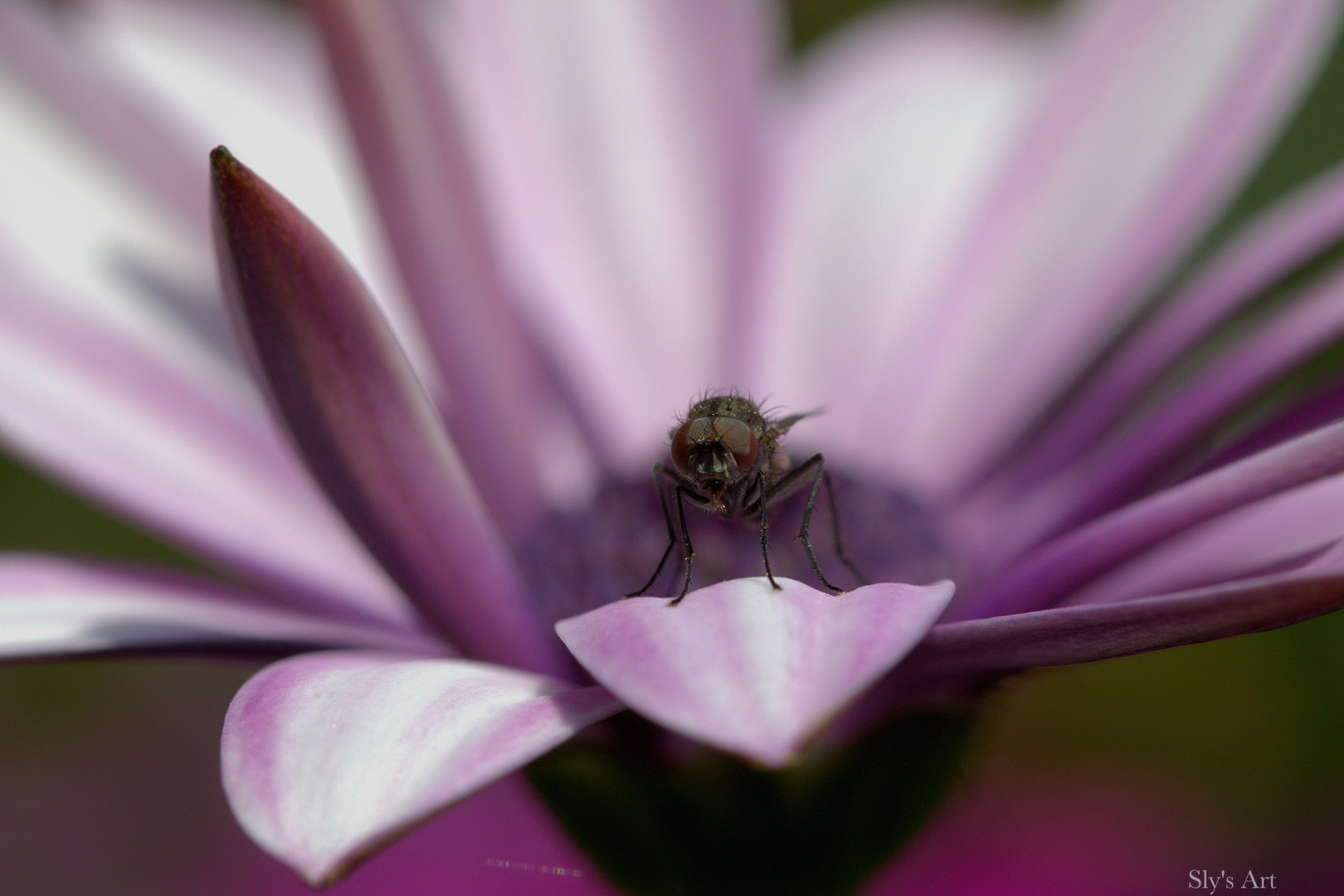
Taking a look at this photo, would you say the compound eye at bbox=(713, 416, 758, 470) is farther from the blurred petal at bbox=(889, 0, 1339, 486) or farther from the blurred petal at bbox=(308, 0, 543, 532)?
the blurred petal at bbox=(889, 0, 1339, 486)

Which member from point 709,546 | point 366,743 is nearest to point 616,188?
point 709,546

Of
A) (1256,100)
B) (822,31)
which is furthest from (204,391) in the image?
(822,31)

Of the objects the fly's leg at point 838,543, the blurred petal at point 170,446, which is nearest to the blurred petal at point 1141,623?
the fly's leg at point 838,543

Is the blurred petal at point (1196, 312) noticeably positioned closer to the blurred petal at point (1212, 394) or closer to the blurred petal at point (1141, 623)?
the blurred petal at point (1212, 394)

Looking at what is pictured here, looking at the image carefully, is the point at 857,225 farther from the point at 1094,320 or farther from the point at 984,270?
the point at 1094,320

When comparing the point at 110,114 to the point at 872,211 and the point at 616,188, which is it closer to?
the point at 616,188

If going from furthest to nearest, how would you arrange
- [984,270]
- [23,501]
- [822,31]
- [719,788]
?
[822,31] < [23,501] < [984,270] < [719,788]

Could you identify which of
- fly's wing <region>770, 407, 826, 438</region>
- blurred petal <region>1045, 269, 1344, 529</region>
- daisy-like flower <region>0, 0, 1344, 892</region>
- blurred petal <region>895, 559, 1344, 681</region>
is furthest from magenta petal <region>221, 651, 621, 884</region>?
blurred petal <region>1045, 269, 1344, 529</region>
